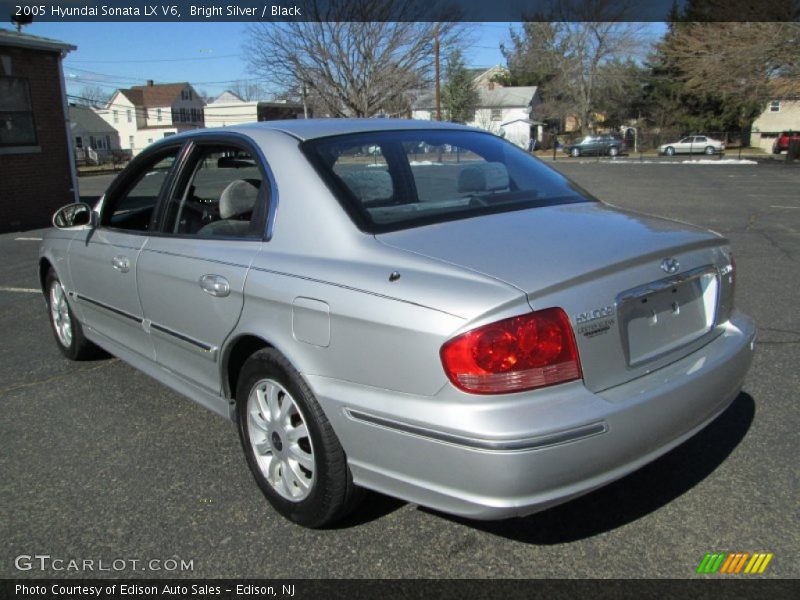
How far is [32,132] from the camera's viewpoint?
549 inches

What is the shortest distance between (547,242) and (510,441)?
804 millimetres

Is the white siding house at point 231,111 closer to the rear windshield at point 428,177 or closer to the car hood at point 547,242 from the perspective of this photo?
the rear windshield at point 428,177

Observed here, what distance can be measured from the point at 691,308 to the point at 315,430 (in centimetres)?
154

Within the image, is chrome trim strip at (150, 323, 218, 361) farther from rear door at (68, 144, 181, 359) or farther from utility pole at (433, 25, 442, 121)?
utility pole at (433, 25, 442, 121)

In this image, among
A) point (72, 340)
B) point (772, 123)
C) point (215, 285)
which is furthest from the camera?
point (772, 123)

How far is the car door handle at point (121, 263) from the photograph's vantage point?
3719 millimetres

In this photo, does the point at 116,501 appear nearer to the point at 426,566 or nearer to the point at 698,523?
the point at 426,566

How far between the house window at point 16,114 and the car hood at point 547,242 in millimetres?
13597

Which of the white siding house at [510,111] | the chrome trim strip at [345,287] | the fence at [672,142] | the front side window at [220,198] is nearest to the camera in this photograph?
the chrome trim strip at [345,287]

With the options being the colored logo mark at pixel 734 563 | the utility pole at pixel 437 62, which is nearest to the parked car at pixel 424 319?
the colored logo mark at pixel 734 563

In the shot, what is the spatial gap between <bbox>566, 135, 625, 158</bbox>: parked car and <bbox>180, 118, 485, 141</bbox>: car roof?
4806 cm

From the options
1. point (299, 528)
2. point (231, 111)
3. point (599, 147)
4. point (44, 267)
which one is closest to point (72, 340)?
point (44, 267)

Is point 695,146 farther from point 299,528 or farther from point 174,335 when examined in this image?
point 299,528
